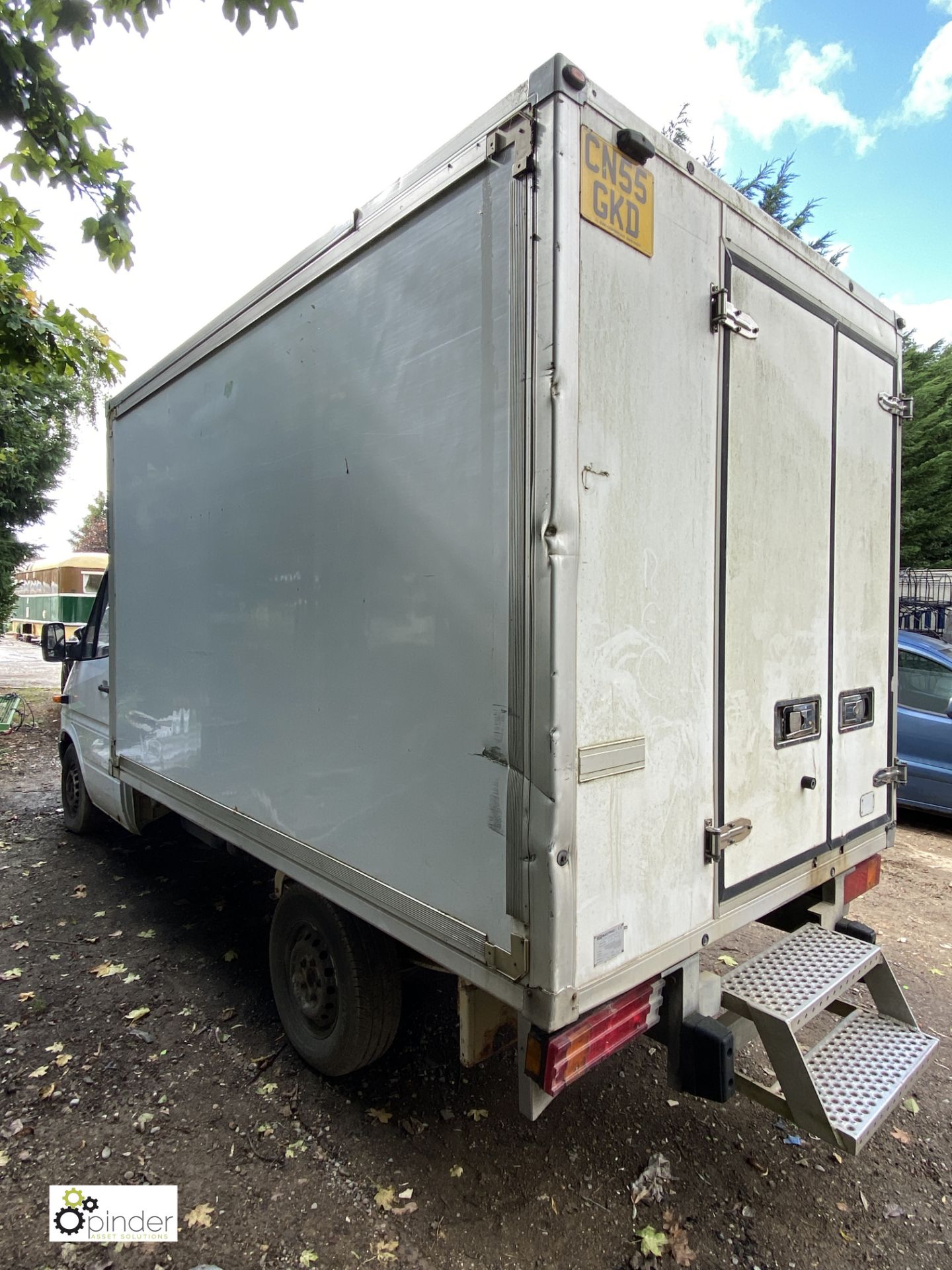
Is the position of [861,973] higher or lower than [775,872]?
lower

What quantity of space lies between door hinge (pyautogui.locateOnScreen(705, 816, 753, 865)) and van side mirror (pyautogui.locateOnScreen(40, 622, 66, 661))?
4740mm

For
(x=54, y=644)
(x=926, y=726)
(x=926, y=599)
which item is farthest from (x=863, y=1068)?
(x=926, y=599)

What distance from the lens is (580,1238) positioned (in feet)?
7.11

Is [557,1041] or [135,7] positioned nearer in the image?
[557,1041]

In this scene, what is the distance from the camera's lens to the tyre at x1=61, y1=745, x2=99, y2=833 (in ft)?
19.3

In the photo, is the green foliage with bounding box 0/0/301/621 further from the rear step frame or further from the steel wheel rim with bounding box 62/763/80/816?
the rear step frame

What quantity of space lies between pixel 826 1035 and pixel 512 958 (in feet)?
4.80

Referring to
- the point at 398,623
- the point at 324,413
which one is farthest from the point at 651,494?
the point at 324,413

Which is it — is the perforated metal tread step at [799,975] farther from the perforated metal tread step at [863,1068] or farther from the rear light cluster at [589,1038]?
the rear light cluster at [589,1038]

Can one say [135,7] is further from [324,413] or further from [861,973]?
[861,973]

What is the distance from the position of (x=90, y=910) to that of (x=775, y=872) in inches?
171

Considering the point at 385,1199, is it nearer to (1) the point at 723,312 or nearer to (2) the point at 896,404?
(1) the point at 723,312

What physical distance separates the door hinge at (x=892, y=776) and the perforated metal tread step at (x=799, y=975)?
2.25 feet
